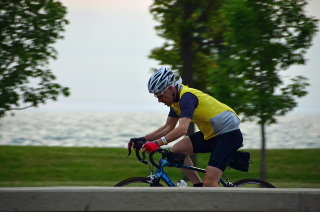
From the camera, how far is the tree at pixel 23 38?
11.7 metres

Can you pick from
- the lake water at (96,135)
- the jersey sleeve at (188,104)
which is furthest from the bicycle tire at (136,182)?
the lake water at (96,135)

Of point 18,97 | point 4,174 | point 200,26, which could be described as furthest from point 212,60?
point 4,174

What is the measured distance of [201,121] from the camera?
5.89 m

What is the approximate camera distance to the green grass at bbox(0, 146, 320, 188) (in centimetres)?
1377

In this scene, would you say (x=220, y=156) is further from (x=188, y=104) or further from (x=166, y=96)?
(x=166, y=96)

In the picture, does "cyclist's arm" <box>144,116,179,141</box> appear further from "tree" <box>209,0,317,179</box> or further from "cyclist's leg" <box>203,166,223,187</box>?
"tree" <box>209,0,317,179</box>

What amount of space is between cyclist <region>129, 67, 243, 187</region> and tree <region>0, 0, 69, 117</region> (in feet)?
22.2

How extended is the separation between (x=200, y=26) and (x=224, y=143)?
7.78 metres

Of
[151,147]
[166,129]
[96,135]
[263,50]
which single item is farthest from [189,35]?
[96,135]

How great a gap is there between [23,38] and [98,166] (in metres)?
5.08

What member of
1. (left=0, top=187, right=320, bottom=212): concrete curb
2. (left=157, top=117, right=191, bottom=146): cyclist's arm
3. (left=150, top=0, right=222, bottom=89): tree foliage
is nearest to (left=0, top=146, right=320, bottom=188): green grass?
(left=150, top=0, right=222, bottom=89): tree foliage

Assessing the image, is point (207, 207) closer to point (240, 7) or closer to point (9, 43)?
point (240, 7)

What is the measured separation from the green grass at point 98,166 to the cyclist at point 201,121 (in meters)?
6.60

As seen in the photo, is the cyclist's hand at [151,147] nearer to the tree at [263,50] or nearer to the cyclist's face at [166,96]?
the cyclist's face at [166,96]
